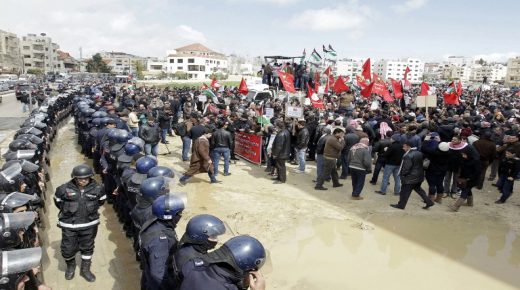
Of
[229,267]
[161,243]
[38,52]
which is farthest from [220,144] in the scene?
[38,52]

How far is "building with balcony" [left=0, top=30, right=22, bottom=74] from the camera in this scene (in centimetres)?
8444

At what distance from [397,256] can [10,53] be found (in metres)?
108

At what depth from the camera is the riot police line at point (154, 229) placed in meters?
2.47

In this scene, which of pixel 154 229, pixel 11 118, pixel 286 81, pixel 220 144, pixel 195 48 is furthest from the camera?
pixel 195 48

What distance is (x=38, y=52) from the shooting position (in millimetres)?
100438

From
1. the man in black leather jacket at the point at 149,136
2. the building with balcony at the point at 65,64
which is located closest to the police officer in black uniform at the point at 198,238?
the man in black leather jacket at the point at 149,136

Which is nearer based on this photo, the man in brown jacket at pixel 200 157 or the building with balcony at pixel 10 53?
the man in brown jacket at pixel 200 157

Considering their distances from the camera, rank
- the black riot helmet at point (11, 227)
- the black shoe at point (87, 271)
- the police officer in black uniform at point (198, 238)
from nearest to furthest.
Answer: the police officer in black uniform at point (198, 238) < the black riot helmet at point (11, 227) < the black shoe at point (87, 271)

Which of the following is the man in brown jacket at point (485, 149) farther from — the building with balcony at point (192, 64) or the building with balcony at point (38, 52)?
the building with balcony at point (38, 52)

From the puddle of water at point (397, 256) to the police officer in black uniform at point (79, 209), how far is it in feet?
8.03

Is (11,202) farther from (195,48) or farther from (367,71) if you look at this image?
(195,48)

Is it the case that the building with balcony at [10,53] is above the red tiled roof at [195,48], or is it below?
below

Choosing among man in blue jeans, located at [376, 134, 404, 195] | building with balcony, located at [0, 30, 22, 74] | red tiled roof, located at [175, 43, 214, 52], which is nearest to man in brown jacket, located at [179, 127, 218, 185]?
man in blue jeans, located at [376, 134, 404, 195]

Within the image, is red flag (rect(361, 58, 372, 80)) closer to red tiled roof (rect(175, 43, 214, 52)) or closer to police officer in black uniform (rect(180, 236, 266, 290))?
police officer in black uniform (rect(180, 236, 266, 290))
